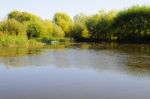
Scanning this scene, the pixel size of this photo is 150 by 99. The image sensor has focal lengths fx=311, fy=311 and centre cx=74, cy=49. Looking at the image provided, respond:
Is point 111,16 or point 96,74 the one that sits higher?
point 111,16

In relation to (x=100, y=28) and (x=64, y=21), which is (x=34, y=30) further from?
(x=64, y=21)

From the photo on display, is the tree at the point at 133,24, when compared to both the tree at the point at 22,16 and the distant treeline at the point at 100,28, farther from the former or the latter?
the tree at the point at 22,16

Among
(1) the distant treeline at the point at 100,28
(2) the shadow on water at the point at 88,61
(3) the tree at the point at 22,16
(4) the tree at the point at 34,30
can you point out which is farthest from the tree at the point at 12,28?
(3) the tree at the point at 22,16

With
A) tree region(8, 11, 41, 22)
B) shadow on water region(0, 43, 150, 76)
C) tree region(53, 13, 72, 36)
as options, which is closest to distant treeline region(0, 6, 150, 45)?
tree region(53, 13, 72, 36)

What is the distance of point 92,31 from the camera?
171 ft

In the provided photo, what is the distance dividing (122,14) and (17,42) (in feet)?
64.1

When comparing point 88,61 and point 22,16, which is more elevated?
point 22,16

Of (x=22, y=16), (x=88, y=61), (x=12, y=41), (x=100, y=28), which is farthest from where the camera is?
(x=22, y=16)

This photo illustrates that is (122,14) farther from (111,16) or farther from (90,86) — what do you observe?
(90,86)

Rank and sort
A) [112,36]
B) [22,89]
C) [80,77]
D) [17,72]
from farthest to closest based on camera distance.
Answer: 1. [112,36]
2. [17,72]
3. [80,77]
4. [22,89]

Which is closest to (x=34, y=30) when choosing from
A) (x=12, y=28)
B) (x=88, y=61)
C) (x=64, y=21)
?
(x=12, y=28)

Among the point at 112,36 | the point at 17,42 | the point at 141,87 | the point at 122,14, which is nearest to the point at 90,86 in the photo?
the point at 141,87

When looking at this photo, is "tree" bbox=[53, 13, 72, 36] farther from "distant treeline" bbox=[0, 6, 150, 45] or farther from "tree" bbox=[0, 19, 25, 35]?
"tree" bbox=[0, 19, 25, 35]

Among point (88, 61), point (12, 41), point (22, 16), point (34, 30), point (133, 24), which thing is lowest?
point (88, 61)
